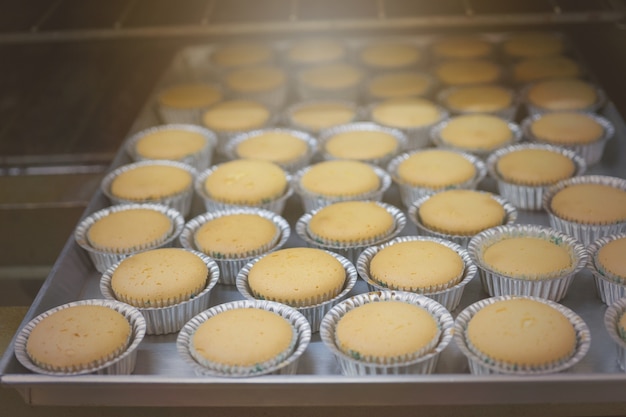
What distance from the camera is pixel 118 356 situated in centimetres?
184

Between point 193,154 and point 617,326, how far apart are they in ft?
4.95

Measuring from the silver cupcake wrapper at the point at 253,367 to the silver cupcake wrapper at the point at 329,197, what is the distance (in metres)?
0.59

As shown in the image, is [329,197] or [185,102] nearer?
[329,197]

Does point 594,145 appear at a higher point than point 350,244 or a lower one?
higher

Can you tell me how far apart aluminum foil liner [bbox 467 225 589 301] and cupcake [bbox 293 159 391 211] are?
1.39ft

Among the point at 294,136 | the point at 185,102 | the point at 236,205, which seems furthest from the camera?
the point at 185,102

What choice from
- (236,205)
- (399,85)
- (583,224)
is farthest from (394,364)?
(399,85)

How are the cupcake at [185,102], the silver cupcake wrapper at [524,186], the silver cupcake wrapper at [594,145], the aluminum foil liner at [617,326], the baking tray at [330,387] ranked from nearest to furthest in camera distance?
the baking tray at [330,387] → the aluminum foil liner at [617,326] → the silver cupcake wrapper at [524,186] → the silver cupcake wrapper at [594,145] → the cupcake at [185,102]

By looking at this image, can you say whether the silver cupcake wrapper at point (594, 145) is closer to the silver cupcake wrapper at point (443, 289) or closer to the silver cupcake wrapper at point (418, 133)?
the silver cupcake wrapper at point (418, 133)

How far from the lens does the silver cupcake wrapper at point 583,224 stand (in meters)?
2.22

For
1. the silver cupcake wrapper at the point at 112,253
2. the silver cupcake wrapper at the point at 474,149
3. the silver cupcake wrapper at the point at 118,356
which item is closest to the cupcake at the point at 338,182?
the silver cupcake wrapper at the point at 474,149

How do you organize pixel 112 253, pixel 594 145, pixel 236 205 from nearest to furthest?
pixel 112 253 → pixel 236 205 → pixel 594 145

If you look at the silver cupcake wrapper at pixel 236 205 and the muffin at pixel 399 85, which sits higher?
the muffin at pixel 399 85

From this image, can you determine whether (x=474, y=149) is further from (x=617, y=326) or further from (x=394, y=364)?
(x=394, y=364)
